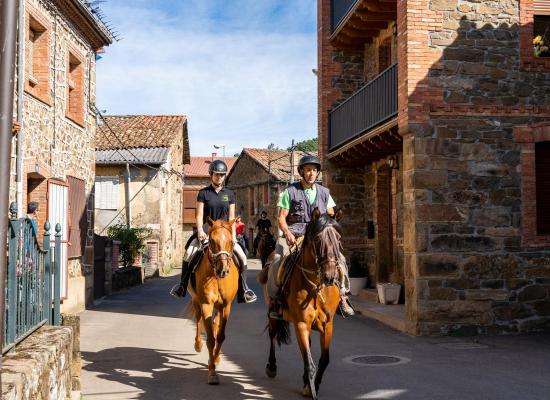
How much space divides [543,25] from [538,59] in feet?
3.28

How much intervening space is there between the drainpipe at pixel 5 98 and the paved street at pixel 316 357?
486 cm

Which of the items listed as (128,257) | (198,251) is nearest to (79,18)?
(198,251)

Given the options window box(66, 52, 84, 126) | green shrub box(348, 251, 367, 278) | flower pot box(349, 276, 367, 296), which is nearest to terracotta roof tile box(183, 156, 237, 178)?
green shrub box(348, 251, 367, 278)

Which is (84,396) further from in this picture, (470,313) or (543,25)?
(543,25)

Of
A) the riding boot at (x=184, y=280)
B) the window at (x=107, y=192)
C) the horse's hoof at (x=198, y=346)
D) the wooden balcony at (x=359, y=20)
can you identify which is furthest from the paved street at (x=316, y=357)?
the window at (x=107, y=192)

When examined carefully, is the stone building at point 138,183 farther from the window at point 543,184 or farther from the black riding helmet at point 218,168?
the black riding helmet at point 218,168

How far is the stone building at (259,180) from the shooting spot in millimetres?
42531

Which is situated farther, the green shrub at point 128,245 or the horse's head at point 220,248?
the green shrub at point 128,245

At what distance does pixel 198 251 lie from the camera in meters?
8.81

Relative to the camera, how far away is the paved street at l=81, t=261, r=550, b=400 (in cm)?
753

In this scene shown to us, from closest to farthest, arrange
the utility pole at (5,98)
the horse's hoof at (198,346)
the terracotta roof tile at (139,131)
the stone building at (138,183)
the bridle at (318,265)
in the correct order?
the utility pole at (5,98)
the bridle at (318,265)
the horse's hoof at (198,346)
the stone building at (138,183)
the terracotta roof tile at (139,131)

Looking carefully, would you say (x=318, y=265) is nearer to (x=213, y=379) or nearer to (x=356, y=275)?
(x=213, y=379)

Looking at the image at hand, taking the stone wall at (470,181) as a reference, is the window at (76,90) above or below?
above

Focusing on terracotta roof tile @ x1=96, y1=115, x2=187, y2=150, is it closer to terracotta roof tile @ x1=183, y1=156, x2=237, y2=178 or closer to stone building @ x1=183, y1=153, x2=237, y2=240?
stone building @ x1=183, y1=153, x2=237, y2=240
